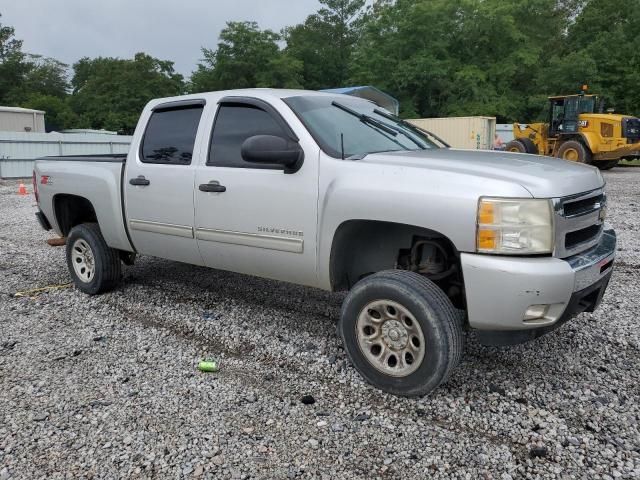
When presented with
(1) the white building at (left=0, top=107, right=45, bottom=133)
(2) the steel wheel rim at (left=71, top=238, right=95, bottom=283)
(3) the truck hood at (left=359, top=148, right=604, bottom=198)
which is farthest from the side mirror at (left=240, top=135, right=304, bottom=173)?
(1) the white building at (left=0, top=107, right=45, bottom=133)

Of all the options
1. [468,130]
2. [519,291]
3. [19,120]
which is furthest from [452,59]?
[519,291]

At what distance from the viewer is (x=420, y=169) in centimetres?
321

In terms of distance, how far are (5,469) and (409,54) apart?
43.3 metres

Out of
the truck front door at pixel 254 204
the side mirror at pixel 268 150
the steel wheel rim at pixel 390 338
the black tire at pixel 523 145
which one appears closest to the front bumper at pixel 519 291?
the steel wheel rim at pixel 390 338

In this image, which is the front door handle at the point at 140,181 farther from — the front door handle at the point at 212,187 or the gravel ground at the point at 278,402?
the gravel ground at the point at 278,402

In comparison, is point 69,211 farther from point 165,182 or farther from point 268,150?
point 268,150

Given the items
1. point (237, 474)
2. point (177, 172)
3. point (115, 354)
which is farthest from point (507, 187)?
point (115, 354)

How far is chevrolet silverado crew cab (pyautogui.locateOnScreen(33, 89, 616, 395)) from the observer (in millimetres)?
2941

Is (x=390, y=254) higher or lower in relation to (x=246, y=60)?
lower

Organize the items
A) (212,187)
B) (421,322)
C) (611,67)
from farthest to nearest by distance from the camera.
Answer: (611,67), (212,187), (421,322)

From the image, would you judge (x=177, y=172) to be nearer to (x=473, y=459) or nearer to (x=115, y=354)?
(x=115, y=354)

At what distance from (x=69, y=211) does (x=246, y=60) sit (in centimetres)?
4734

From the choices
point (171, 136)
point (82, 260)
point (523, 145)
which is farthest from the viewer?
point (523, 145)

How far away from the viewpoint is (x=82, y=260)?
5.61 metres
